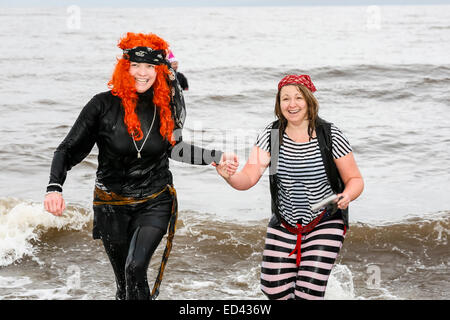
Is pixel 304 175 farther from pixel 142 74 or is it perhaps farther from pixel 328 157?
pixel 142 74

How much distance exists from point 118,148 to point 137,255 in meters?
0.75

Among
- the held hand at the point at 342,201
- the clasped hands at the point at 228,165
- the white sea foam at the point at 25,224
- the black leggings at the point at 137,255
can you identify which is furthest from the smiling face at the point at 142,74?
the white sea foam at the point at 25,224

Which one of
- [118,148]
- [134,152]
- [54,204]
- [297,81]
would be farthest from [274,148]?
[54,204]

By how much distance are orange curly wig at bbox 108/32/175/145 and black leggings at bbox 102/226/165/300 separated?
26.4 inches

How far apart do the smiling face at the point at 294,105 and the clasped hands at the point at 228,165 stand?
485 millimetres

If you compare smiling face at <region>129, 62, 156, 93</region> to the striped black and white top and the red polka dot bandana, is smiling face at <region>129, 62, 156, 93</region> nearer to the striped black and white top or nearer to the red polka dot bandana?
the red polka dot bandana

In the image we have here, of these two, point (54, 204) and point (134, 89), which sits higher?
point (134, 89)

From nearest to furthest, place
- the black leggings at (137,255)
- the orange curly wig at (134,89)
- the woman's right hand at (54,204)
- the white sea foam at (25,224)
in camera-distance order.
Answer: the woman's right hand at (54,204)
the black leggings at (137,255)
the orange curly wig at (134,89)
the white sea foam at (25,224)

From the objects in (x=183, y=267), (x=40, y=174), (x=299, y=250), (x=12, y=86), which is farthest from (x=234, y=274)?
(x=12, y=86)

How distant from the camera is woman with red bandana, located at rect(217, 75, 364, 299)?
4395 mm

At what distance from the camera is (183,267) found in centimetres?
731

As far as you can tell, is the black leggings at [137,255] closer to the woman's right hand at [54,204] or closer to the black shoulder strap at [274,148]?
the woman's right hand at [54,204]

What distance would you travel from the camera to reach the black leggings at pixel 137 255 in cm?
434

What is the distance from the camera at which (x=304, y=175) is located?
441 centimetres
